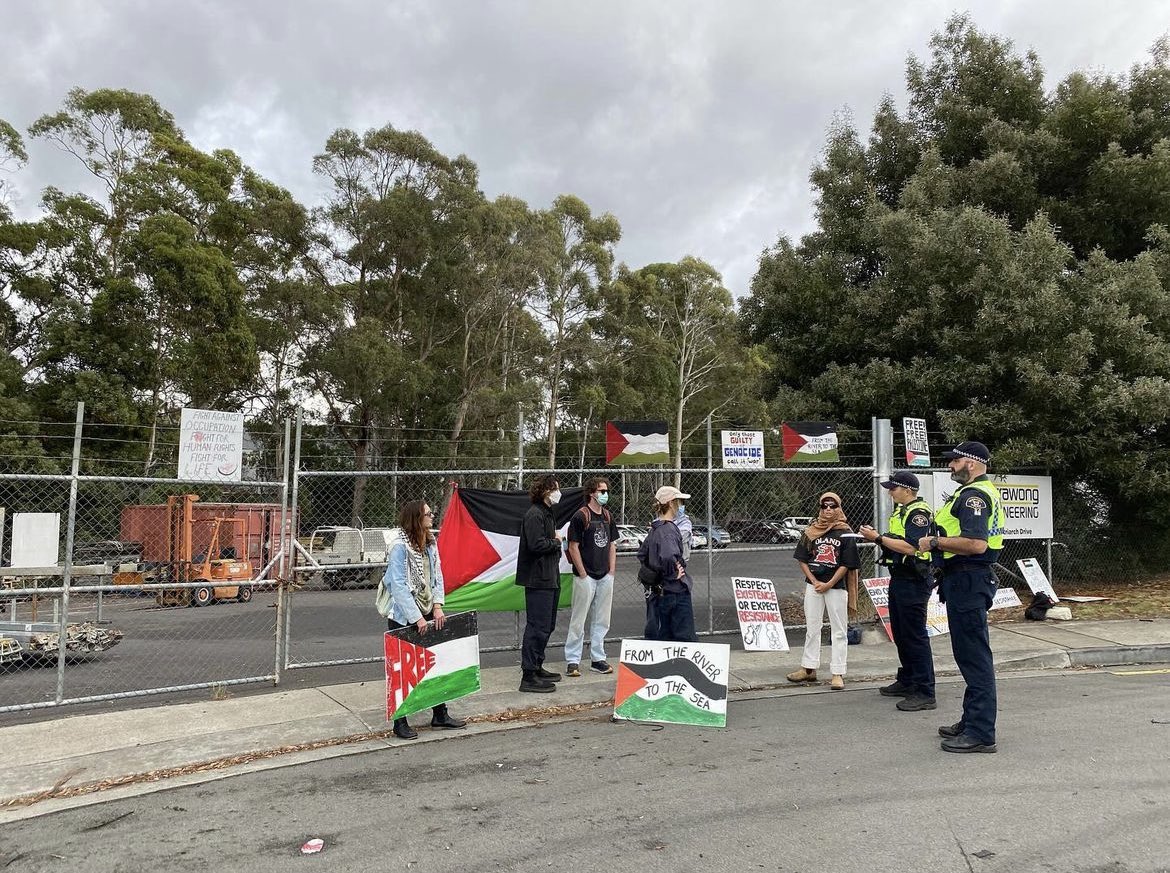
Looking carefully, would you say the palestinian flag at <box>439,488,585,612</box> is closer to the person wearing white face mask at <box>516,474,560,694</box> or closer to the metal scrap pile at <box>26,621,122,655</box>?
the person wearing white face mask at <box>516,474,560,694</box>

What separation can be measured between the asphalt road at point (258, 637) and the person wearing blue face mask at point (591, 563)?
0.85 metres

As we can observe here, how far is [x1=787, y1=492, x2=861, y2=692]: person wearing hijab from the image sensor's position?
6.97 meters

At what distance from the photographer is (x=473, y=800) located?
4.38 m

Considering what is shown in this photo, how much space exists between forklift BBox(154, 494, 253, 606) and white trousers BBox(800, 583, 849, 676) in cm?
1513

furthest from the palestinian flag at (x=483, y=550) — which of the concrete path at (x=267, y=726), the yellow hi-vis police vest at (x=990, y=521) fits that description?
the yellow hi-vis police vest at (x=990, y=521)

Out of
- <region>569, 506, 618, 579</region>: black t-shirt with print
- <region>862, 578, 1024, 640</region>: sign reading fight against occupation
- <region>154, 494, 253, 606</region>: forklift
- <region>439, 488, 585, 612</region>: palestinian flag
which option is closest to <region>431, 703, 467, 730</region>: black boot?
<region>439, 488, 585, 612</region>: palestinian flag

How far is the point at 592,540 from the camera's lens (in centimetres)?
730

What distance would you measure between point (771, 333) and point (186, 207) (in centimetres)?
2256

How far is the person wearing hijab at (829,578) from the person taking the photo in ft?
22.9

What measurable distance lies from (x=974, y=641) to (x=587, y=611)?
3.49 m

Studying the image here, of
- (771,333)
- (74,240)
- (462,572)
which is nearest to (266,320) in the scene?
(74,240)

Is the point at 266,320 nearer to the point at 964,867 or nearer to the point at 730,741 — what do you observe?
the point at 730,741

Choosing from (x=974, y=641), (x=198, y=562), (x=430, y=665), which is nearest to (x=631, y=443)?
(x=430, y=665)

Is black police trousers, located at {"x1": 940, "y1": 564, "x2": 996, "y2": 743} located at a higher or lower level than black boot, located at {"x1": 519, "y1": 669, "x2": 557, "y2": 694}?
higher
